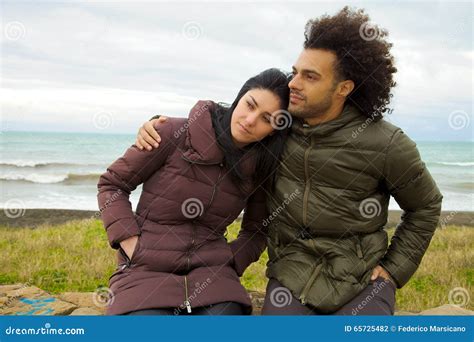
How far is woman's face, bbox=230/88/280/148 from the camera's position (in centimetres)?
355

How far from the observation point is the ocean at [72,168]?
877 inches

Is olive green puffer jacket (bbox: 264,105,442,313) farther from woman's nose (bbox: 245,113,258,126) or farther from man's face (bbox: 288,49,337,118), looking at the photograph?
woman's nose (bbox: 245,113,258,126)

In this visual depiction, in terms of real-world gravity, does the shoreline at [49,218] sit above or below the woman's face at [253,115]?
below

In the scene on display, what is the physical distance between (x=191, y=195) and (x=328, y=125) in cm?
97

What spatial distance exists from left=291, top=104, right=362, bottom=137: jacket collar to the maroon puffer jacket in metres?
0.39

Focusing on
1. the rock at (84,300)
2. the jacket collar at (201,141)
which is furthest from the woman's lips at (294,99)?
the rock at (84,300)

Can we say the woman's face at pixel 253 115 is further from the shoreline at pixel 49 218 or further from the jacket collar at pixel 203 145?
the shoreline at pixel 49 218

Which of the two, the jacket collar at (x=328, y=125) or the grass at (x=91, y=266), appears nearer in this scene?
the jacket collar at (x=328, y=125)

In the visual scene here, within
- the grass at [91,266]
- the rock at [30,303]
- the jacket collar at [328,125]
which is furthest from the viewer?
the grass at [91,266]

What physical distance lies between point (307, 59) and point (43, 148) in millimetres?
34301

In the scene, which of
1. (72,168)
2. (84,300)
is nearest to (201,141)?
(84,300)

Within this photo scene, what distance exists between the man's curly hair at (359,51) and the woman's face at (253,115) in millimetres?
472

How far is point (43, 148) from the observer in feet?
117
